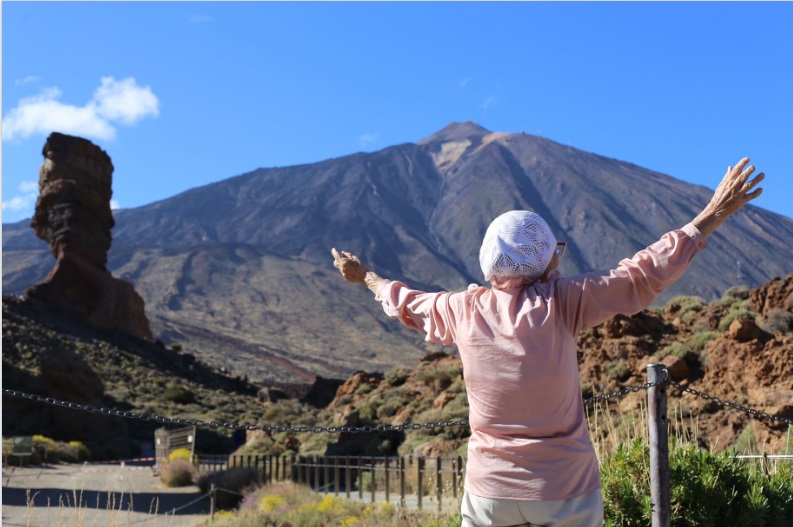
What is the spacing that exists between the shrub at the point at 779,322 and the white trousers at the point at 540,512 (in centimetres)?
1487

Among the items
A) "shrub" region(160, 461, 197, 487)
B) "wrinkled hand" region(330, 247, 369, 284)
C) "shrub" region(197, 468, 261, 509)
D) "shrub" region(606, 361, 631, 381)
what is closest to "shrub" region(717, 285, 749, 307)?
"shrub" region(606, 361, 631, 381)

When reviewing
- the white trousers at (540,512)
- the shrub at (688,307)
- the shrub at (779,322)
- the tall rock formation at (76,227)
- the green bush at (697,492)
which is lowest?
the green bush at (697,492)

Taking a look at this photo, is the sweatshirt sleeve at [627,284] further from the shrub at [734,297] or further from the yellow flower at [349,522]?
the shrub at [734,297]

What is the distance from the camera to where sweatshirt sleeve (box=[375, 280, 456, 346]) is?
2816 millimetres

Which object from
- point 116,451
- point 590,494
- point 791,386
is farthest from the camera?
point 116,451

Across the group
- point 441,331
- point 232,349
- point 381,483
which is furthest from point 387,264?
point 441,331

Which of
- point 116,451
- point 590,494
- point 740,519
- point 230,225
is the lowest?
point 116,451

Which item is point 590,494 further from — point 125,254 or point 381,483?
point 125,254

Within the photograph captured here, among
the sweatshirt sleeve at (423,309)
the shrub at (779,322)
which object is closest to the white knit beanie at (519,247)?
the sweatshirt sleeve at (423,309)

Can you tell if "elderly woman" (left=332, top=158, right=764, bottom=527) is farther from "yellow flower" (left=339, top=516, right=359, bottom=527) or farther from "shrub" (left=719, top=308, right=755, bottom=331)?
"shrub" (left=719, top=308, right=755, bottom=331)

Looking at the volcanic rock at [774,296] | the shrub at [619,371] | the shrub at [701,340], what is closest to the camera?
the shrub at [619,371]

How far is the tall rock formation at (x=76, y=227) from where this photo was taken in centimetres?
4931

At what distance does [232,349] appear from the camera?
309 ft

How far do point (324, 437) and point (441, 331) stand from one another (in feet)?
63.9
